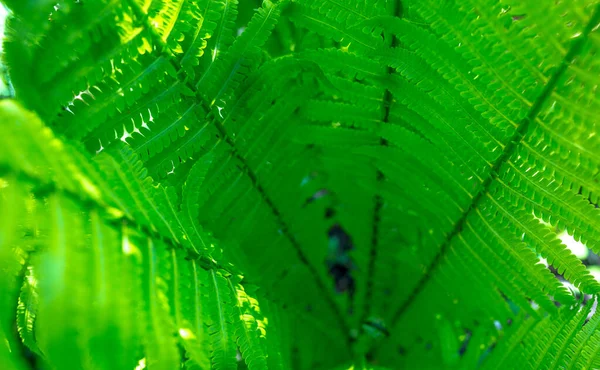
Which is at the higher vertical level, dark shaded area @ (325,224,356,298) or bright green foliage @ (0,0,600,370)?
bright green foliage @ (0,0,600,370)

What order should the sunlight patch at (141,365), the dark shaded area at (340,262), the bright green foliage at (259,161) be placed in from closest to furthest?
the bright green foliage at (259,161) → the sunlight patch at (141,365) → the dark shaded area at (340,262)

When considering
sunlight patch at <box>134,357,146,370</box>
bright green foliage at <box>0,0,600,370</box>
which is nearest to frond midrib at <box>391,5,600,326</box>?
bright green foliage at <box>0,0,600,370</box>

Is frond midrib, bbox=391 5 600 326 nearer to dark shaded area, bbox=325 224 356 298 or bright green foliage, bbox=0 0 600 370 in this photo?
bright green foliage, bbox=0 0 600 370

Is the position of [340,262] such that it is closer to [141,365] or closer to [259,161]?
[259,161]

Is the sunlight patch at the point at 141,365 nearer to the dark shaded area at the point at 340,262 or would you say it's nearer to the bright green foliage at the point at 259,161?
the bright green foliage at the point at 259,161

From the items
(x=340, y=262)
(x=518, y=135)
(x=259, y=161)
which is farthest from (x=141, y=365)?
(x=340, y=262)

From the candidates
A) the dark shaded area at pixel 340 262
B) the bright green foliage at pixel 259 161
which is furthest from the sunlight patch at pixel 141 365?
the dark shaded area at pixel 340 262

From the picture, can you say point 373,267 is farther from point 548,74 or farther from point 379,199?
point 548,74

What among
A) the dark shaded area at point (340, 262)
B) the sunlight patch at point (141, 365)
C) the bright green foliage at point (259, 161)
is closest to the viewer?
the bright green foliage at point (259, 161)

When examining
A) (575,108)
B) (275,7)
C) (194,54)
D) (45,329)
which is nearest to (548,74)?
(575,108)
